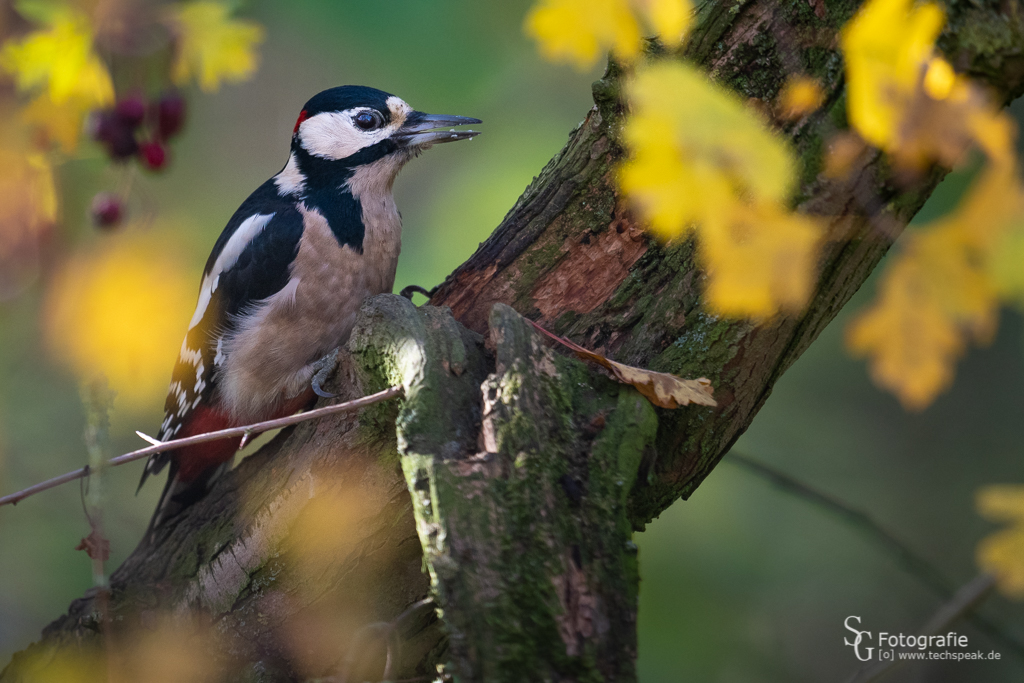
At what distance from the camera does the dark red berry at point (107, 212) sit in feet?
6.20

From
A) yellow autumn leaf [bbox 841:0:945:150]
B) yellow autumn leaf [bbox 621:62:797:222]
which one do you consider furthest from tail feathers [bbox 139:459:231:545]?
yellow autumn leaf [bbox 841:0:945:150]

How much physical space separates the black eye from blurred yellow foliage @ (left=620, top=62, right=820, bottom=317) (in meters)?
1.24

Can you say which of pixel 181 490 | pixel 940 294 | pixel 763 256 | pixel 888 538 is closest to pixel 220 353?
pixel 181 490

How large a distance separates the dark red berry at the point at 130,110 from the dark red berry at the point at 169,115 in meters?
0.05

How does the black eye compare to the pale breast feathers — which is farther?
the black eye

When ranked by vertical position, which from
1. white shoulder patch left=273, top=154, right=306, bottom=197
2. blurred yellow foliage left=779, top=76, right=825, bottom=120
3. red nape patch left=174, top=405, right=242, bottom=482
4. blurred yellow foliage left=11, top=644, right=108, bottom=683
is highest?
white shoulder patch left=273, top=154, right=306, bottom=197

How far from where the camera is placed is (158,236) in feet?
10.8

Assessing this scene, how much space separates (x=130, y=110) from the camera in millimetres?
1900

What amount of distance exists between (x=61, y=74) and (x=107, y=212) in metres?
0.34

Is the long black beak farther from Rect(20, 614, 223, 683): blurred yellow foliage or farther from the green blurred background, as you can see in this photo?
Rect(20, 614, 223, 683): blurred yellow foliage

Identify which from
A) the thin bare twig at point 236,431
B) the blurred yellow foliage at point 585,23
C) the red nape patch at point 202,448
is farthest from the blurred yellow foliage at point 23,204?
the blurred yellow foliage at point 585,23

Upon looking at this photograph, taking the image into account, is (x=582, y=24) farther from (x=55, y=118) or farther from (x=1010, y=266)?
(x=55, y=118)

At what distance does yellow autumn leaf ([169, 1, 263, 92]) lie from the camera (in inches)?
71.6

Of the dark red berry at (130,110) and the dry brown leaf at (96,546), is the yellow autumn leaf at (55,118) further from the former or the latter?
the dry brown leaf at (96,546)
